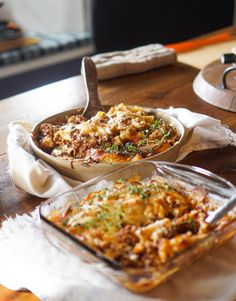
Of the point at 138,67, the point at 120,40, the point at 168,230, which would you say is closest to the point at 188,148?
the point at 168,230

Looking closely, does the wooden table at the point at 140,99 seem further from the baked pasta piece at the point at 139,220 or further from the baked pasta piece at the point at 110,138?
the baked pasta piece at the point at 139,220

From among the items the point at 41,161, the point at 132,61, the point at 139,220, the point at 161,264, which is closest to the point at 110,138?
the point at 41,161

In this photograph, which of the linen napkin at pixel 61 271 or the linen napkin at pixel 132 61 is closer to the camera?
Result: the linen napkin at pixel 61 271

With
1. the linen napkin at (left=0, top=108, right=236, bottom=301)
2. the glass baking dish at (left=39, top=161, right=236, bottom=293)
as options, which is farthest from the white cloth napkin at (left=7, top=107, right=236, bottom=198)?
the glass baking dish at (left=39, top=161, right=236, bottom=293)

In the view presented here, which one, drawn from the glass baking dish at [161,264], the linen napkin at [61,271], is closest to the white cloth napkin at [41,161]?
the linen napkin at [61,271]

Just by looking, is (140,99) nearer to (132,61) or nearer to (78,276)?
(132,61)

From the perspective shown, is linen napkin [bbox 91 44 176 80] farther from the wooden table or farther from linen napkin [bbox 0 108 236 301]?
linen napkin [bbox 0 108 236 301]

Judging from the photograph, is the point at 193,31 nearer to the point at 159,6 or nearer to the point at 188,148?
the point at 159,6
